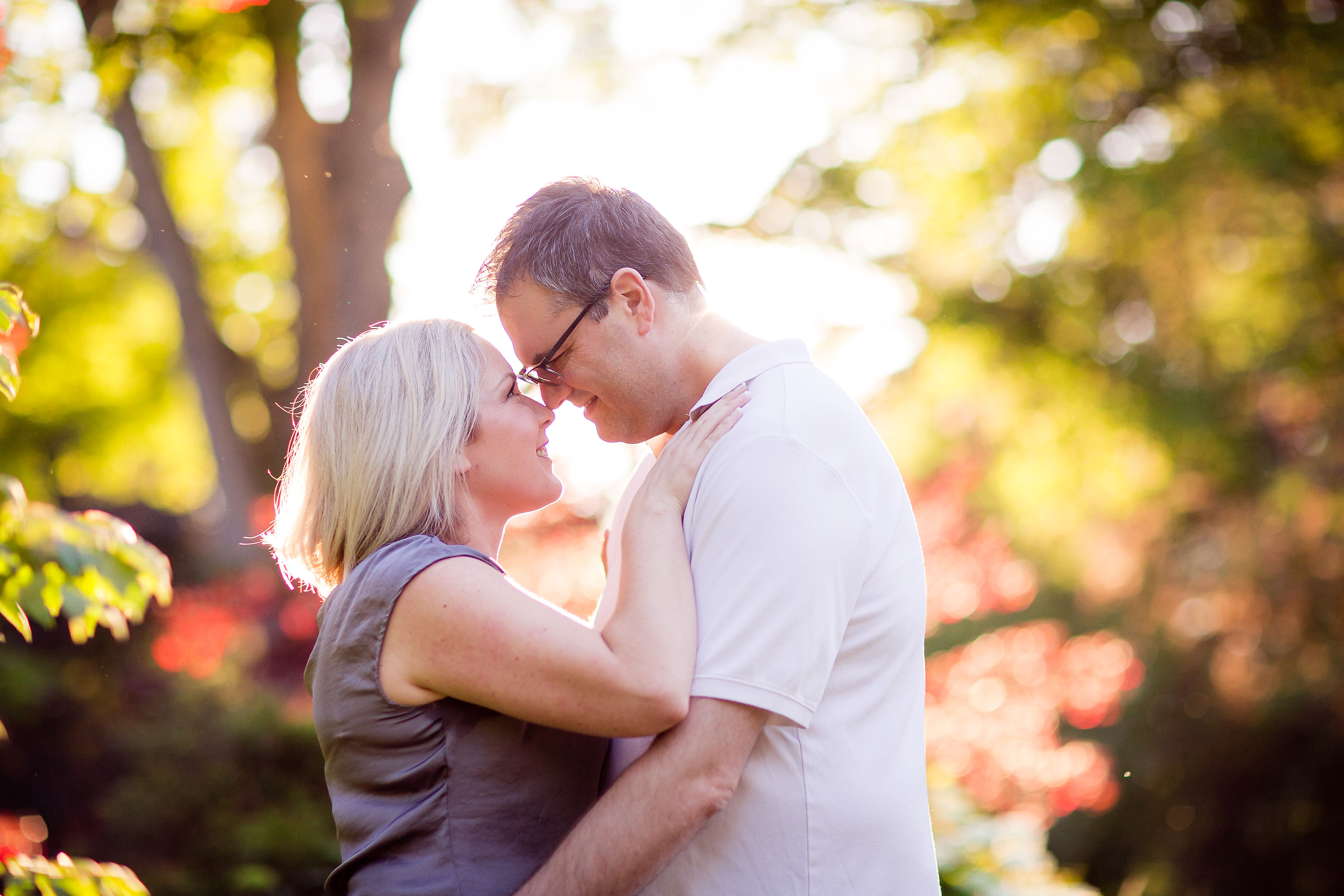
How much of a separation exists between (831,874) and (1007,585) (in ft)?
21.9

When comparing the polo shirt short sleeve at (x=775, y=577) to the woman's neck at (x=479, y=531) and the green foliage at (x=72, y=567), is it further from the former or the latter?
the green foliage at (x=72, y=567)

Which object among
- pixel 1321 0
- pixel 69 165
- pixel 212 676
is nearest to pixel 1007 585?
pixel 212 676

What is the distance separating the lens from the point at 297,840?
213 inches

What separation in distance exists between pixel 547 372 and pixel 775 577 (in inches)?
36.1

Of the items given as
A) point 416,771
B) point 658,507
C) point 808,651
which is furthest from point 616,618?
point 416,771

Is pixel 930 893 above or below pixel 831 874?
below

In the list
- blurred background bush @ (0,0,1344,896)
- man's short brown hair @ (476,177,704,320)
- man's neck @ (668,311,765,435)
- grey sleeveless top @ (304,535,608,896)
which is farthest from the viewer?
blurred background bush @ (0,0,1344,896)

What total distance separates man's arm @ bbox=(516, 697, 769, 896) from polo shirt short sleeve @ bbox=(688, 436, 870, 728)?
56 mm

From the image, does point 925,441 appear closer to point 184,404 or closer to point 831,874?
point 831,874

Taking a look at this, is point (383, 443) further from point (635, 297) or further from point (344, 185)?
point (344, 185)

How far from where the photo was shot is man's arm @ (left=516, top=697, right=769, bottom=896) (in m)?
1.84

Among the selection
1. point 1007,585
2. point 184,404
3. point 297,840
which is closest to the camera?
point 297,840

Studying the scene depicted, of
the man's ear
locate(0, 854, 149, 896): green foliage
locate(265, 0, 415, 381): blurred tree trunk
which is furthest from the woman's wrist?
locate(265, 0, 415, 381): blurred tree trunk

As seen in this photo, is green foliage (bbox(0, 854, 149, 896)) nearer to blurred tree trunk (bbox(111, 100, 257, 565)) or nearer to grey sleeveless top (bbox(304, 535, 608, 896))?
grey sleeveless top (bbox(304, 535, 608, 896))
